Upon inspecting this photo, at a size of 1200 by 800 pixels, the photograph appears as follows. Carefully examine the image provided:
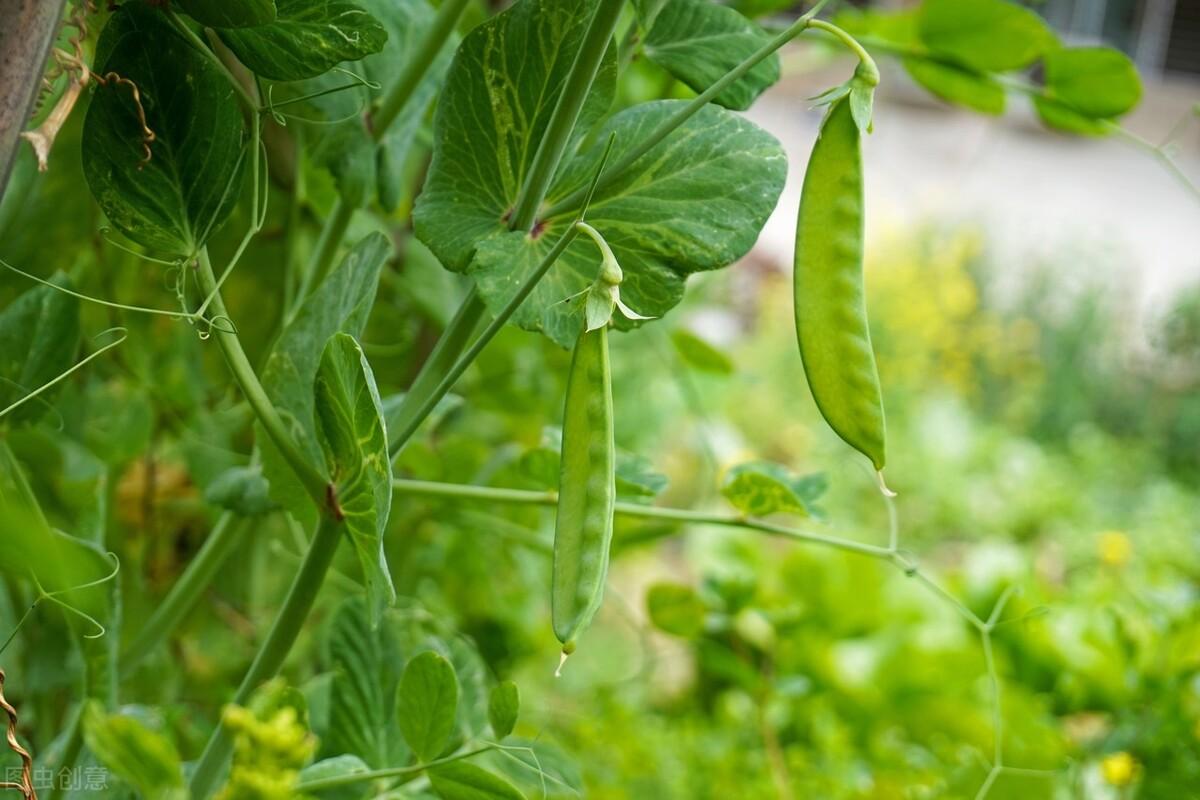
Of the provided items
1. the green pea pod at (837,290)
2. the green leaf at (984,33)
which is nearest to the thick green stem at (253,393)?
the green pea pod at (837,290)

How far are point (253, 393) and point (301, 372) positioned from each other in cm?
5

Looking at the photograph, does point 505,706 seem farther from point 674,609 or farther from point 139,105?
point 674,609

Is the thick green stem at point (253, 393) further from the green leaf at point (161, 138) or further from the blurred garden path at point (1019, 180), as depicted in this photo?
the blurred garden path at point (1019, 180)

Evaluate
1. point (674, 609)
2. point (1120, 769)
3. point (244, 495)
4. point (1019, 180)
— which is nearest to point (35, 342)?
point (244, 495)

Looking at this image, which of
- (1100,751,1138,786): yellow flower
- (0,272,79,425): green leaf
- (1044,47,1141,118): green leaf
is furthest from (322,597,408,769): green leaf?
(1100,751,1138,786): yellow flower

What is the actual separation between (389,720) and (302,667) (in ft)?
0.76

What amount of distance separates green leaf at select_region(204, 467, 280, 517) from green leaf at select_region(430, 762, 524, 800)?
3.9 inches

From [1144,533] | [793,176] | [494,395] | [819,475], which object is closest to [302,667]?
[494,395]

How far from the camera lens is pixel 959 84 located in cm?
50

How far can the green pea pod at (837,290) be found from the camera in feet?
0.77

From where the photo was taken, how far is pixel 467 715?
15.1 inches

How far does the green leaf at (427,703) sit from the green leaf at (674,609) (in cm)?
30

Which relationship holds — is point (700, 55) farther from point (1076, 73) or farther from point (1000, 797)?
point (1000, 797)

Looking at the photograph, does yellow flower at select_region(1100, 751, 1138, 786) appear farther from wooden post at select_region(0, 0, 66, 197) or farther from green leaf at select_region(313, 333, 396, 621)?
wooden post at select_region(0, 0, 66, 197)
